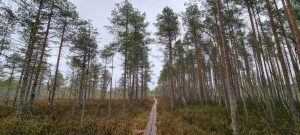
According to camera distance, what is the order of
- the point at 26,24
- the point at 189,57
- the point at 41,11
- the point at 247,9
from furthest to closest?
1. the point at 189,57
2. the point at 247,9
3. the point at 41,11
4. the point at 26,24

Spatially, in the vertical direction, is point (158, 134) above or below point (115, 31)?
below

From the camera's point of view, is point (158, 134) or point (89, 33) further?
point (89, 33)

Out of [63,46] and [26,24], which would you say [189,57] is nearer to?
[63,46]

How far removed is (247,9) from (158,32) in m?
9.29

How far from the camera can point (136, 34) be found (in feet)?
65.1

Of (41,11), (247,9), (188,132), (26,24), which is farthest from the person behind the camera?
(247,9)

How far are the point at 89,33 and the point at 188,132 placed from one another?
14.7 metres

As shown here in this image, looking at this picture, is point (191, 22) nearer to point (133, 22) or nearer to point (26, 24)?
point (133, 22)

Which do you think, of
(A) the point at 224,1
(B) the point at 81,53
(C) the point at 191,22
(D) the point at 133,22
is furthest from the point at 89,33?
(A) the point at 224,1

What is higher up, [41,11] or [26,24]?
[41,11]

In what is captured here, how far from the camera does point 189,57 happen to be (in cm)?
2864

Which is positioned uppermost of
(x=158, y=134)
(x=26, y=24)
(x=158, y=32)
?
(x=158, y=32)

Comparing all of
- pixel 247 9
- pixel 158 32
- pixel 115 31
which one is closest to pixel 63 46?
pixel 115 31

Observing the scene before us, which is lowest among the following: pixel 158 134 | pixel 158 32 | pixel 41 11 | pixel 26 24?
pixel 158 134
